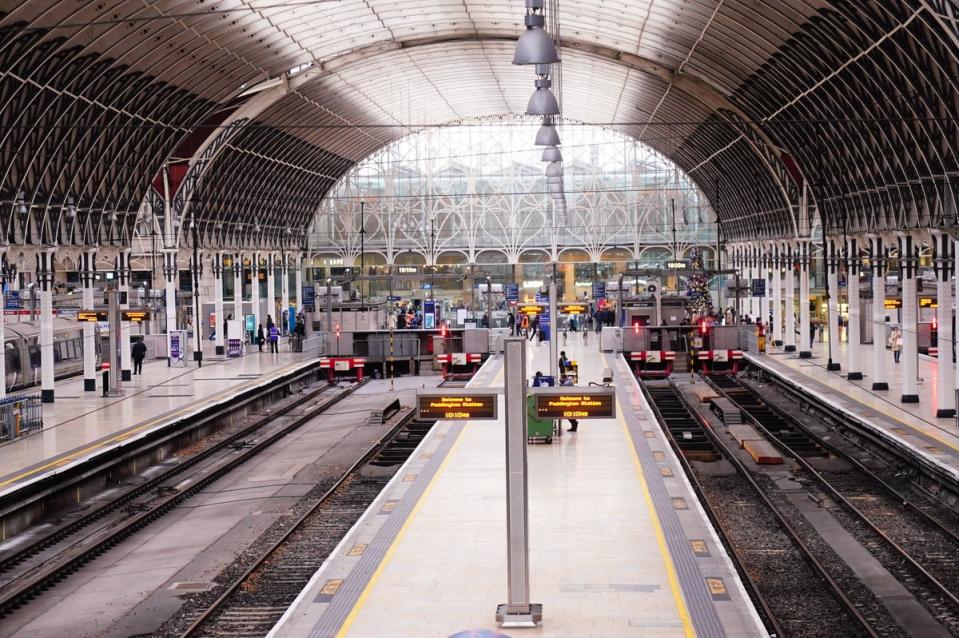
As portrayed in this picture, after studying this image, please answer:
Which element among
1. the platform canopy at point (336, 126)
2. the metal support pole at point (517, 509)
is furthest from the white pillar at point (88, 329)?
the metal support pole at point (517, 509)

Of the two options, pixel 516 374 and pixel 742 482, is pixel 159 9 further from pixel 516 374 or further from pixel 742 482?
pixel 516 374

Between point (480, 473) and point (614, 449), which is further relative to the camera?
point (614, 449)

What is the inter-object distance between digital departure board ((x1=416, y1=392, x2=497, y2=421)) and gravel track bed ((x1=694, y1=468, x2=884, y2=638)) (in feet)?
16.5

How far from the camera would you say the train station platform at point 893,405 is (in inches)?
1102

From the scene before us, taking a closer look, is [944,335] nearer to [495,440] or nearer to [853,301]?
[853,301]

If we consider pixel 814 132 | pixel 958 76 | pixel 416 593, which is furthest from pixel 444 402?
pixel 814 132

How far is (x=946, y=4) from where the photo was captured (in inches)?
957

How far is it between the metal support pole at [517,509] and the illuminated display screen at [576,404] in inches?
23.0

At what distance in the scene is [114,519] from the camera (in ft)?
84.7

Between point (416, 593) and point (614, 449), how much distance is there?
503 inches

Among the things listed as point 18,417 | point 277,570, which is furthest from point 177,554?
point 18,417

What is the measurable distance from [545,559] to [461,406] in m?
3.93

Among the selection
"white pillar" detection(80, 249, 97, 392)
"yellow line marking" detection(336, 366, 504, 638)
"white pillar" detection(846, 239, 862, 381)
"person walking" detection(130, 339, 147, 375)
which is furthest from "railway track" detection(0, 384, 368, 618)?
"white pillar" detection(846, 239, 862, 381)

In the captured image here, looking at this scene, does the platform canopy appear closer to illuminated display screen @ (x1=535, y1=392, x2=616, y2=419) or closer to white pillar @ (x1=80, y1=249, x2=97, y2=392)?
white pillar @ (x1=80, y1=249, x2=97, y2=392)
